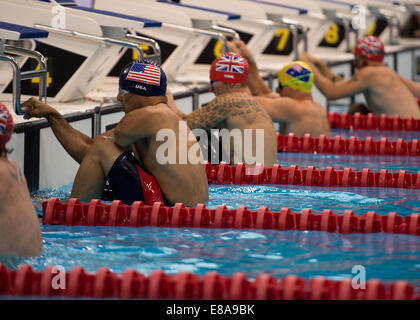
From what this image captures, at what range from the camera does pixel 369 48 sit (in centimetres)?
852

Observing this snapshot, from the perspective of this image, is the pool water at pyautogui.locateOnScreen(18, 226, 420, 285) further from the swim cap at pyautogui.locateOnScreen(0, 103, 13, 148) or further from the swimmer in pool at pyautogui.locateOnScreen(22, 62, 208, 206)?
the swim cap at pyautogui.locateOnScreen(0, 103, 13, 148)

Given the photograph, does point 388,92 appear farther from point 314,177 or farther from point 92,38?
point 92,38

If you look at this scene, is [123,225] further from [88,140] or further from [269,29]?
[269,29]

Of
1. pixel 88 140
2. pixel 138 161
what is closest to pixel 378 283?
pixel 138 161

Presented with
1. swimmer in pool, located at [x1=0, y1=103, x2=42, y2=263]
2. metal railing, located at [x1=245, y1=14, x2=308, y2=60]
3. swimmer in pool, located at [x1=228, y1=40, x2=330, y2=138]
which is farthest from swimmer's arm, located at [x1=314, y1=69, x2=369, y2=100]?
swimmer in pool, located at [x1=0, y1=103, x2=42, y2=263]

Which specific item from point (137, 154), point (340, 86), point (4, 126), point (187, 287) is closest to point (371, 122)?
point (340, 86)

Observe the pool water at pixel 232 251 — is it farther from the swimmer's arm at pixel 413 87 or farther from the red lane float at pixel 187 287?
the swimmer's arm at pixel 413 87

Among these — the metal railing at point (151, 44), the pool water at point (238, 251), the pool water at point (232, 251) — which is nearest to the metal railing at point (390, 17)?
the metal railing at point (151, 44)

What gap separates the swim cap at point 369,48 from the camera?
850 cm

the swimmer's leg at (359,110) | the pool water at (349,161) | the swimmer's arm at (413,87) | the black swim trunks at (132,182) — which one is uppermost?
the swimmer's arm at (413,87)

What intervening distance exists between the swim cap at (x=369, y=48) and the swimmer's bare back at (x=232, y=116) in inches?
110

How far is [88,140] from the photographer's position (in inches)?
198
